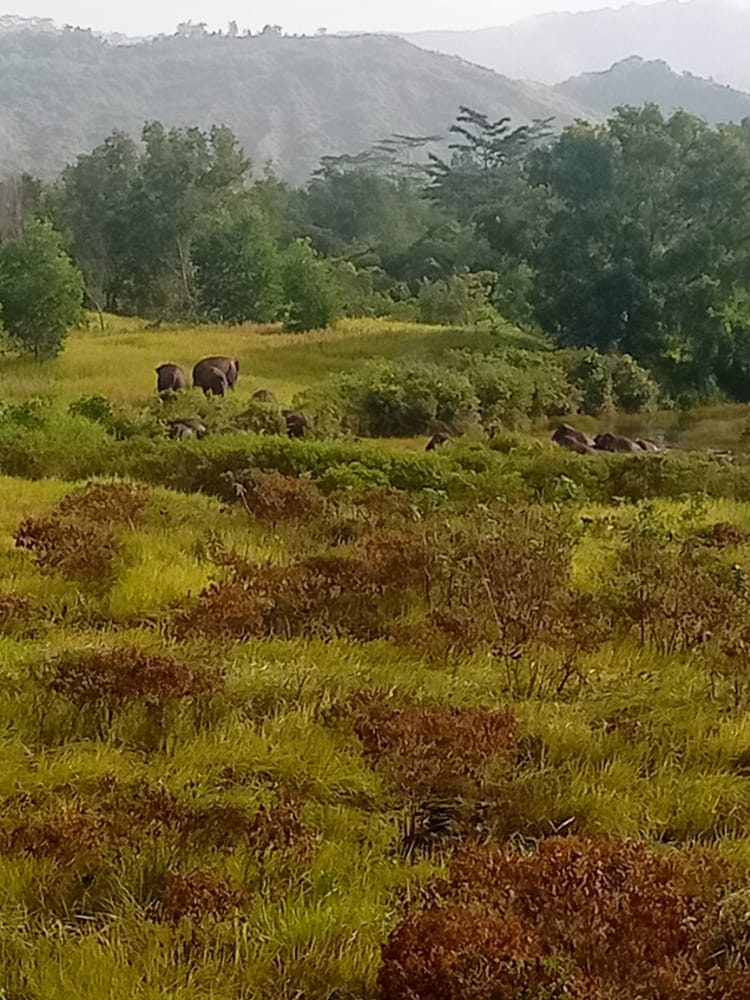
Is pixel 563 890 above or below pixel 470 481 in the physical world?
above

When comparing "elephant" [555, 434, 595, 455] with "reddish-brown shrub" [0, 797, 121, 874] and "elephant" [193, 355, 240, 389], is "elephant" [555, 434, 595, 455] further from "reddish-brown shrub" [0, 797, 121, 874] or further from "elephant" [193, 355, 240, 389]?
"reddish-brown shrub" [0, 797, 121, 874]

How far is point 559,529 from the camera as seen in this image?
8375mm

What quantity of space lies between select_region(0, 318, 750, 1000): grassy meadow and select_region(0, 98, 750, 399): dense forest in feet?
55.5

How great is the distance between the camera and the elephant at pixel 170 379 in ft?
65.7

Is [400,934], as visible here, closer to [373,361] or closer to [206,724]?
[206,724]

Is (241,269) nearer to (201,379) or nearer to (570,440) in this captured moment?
(201,379)

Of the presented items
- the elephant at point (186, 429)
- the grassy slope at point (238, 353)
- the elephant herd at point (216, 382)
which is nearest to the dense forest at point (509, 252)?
the grassy slope at point (238, 353)

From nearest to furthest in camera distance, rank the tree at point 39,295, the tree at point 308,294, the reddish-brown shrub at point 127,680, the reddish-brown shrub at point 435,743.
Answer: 1. the reddish-brown shrub at point 435,743
2. the reddish-brown shrub at point 127,680
3. the tree at point 39,295
4. the tree at point 308,294

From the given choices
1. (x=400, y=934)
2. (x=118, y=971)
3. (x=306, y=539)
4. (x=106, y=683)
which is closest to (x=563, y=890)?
(x=400, y=934)

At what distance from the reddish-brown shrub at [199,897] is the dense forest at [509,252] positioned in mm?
20949

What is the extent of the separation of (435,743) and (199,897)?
141 cm

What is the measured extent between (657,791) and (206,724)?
79.3 inches

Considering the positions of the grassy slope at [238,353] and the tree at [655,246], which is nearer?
the grassy slope at [238,353]

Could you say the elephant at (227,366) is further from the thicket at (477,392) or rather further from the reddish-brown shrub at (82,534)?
the reddish-brown shrub at (82,534)
